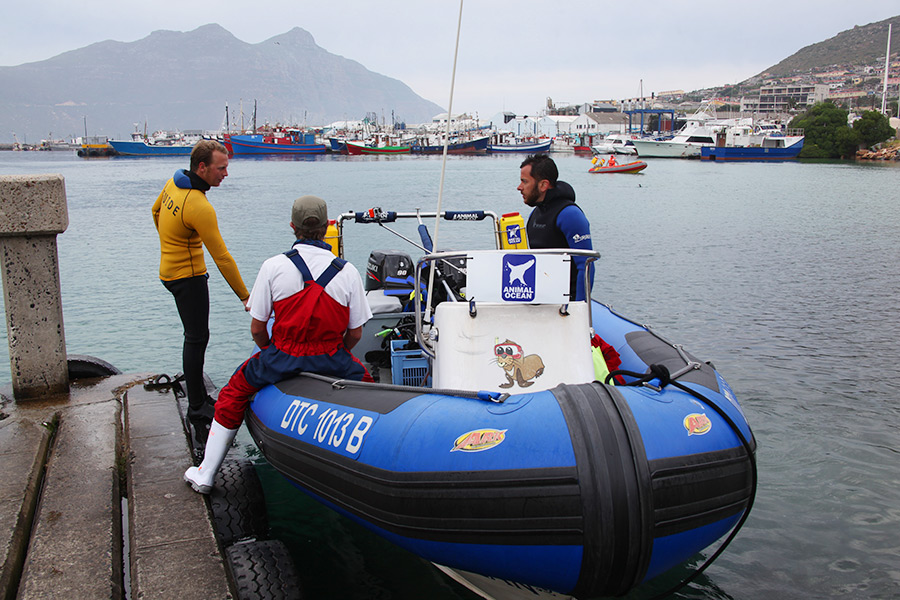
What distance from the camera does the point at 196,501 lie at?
3.63m

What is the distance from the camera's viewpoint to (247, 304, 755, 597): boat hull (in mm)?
2883

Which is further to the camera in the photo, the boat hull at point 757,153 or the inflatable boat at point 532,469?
the boat hull at point 757,153

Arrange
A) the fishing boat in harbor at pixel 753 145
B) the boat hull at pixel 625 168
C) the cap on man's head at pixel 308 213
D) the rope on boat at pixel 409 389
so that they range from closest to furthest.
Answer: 1. the rope on boat at pixel 409 389
2. the cap on man's head at pixel 308 213
3. the boat hull at pixel 625 168
4. the fishing boat in harbor at pixel 753 145

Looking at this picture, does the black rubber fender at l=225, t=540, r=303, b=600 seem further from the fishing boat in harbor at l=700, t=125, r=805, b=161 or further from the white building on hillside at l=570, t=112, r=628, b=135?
the white building on hillside at l=570, t=112, r=628, b=135

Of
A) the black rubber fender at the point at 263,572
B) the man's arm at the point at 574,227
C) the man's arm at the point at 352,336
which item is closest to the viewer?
the black rubber fender at the point at 263,572

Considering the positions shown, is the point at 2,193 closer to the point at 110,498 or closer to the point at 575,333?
the point at 110,498

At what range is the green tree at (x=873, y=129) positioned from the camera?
7075 cm

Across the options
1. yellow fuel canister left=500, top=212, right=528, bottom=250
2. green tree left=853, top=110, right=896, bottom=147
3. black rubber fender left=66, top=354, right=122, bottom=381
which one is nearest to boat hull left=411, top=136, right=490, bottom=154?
green tree left=853, top=110, right=896, bottom=147

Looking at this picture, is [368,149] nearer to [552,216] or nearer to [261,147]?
[261,147]

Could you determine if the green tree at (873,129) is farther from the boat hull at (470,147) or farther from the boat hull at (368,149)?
the boat hull at (368,149)

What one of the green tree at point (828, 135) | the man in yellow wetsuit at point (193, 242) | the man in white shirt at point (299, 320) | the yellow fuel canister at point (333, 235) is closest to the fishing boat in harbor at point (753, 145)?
the green tree at point (828, 135)

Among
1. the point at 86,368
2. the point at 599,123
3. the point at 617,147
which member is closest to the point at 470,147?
the point at 617,147

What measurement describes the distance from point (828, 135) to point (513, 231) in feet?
272

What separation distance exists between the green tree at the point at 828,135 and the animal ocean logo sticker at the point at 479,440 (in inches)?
3240
